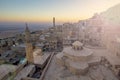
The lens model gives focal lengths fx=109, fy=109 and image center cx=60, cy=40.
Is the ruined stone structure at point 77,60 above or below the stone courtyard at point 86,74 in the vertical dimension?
above

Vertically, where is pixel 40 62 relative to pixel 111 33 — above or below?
below

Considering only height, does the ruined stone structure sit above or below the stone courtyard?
above

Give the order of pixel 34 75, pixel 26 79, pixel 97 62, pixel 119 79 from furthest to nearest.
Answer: pixel 34 75, pixel 97 62, pixel 26 79, pixel 119 79

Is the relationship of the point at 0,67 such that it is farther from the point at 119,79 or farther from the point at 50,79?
the point at 119,79

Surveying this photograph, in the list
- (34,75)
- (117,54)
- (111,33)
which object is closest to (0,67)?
(34,75)

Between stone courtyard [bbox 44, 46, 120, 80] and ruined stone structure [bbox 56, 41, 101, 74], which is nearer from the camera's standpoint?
stone courtyard [bbox 44, 46, 120, 80]

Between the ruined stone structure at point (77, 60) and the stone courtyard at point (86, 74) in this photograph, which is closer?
the stone courtyard at point (86, 74)

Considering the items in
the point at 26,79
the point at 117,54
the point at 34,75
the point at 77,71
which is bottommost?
the point at 34,75

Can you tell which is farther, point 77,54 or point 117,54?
point 117,54
